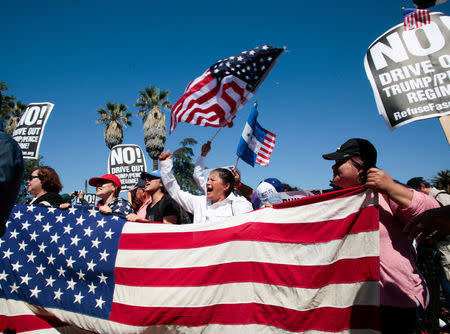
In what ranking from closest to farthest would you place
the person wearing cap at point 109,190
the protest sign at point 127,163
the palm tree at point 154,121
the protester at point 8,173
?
the protester at point 8,173
the person wearing cap at point 109,190
the protest sign at point 127,163
the palm tree at point 154,121

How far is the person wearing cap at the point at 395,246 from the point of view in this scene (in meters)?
2.00

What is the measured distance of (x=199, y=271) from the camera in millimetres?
2941

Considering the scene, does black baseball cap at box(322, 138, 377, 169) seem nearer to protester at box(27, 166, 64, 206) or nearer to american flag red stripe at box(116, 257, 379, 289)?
american flag red stripe at box(116, 257, 379, 289)

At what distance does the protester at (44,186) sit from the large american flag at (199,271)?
309mm

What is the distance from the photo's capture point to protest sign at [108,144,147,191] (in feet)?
30.4

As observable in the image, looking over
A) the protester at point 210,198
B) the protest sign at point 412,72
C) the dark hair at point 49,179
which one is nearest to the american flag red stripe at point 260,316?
the protester at point 210,198

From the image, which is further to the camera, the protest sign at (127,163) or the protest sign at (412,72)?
the protest sign at (127,163)

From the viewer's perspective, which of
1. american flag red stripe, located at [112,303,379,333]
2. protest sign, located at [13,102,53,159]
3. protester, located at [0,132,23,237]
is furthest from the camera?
protest sign, located at [13,102,53,159]

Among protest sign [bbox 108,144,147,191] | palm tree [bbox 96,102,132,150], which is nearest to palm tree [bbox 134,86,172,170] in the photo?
palm tree [bbox 96,102,132,150]

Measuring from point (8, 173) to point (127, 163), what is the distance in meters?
8.00

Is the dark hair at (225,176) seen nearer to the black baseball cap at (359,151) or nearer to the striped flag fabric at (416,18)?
the black baseball cap at (359,151)

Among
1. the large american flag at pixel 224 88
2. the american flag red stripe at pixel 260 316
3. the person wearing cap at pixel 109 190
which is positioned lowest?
the american flag red stripe at pixel 260 316

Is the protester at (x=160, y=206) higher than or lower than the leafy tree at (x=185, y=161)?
lower

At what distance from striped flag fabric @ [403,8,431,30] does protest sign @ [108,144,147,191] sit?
780 cm
